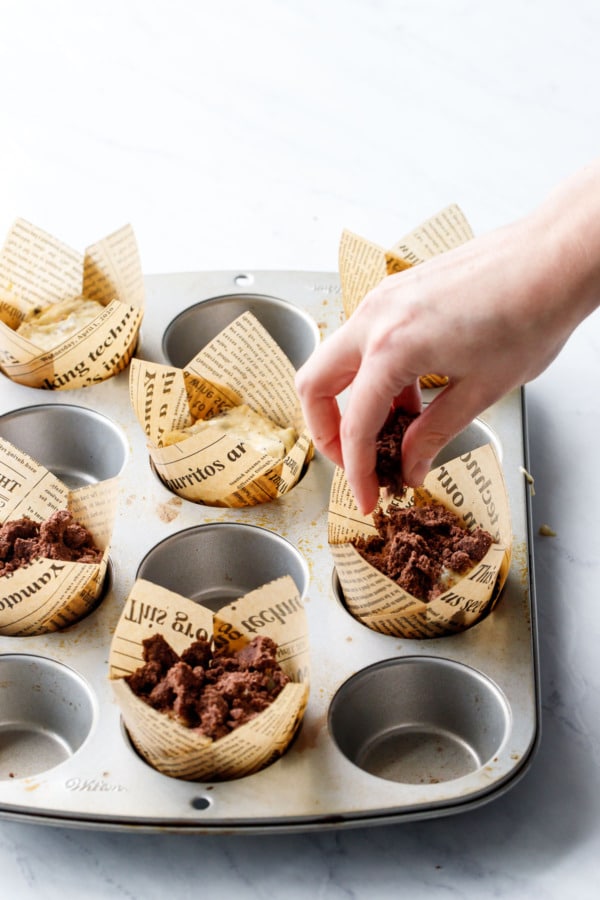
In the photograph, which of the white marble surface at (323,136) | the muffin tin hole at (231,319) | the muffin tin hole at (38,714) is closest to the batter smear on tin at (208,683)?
the muffin tin hole at (38,714)

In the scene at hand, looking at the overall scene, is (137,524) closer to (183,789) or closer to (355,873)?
(183,789)

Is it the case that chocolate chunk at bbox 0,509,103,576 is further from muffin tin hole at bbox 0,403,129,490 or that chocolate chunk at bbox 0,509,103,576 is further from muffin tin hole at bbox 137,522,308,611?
muffin tin hole at bbox 0,403,129,490

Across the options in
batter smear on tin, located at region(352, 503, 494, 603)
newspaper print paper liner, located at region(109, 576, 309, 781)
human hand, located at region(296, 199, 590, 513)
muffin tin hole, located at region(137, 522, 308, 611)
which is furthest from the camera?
muffin tin hole, located at region(137, 522, 308, 611)

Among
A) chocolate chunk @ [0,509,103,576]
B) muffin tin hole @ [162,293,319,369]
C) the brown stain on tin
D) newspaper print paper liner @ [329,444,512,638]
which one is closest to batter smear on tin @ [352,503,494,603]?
newspaper print paper liner @ [329,444,512,638]

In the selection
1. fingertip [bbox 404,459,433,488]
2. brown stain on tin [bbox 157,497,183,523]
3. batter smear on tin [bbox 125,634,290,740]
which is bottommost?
brown stain on tin [bbox 157,497,183,523]

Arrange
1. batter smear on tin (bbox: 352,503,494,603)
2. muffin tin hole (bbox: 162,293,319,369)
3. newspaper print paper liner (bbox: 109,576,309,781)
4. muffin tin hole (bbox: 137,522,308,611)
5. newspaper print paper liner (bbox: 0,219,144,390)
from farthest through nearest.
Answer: muffin tin hole (bbox: 162,293,319,369) → newspaper print paper liner (bbox: 0,219,144,390) → muffin tin hole (bbox: 137,522,308,611) → batter smear on tin (bbox: 352,503,494,603) → newspaper print paper liner (bbox: 109,576,309,781)

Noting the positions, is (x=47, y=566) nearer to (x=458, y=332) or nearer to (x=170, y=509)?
(x=170, y=509)
